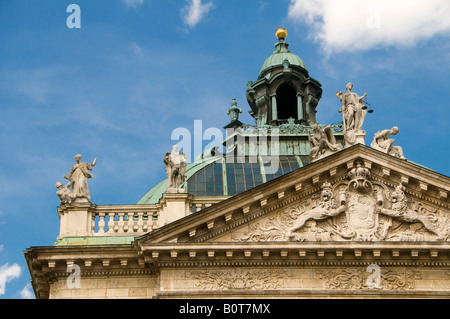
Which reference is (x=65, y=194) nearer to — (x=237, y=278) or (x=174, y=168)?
(x=174, y=168)

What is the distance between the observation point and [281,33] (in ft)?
179

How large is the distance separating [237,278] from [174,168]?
14.6ft

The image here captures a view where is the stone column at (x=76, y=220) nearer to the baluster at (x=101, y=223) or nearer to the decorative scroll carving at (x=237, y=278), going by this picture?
the baluster at (x=101, y=223)

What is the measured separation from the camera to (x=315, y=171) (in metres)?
34.3

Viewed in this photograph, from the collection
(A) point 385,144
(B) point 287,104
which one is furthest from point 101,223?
(B) point 287,104

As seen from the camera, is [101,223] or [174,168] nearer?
[174,168]

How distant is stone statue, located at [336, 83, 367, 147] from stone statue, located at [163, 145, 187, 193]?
5.71 metres

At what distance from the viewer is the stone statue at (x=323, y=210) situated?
3403 centimetres

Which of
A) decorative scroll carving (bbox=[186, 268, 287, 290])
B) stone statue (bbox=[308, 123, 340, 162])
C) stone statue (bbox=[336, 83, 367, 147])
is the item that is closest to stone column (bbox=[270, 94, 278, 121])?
stone statue (bbox=[336, 83, 367, 147])

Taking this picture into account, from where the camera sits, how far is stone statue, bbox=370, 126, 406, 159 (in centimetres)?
3550

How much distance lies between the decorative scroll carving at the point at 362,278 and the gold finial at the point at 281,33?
23.3 m
